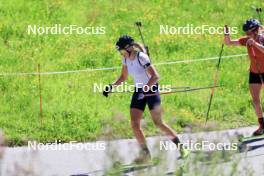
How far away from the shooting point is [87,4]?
20562 millimetres

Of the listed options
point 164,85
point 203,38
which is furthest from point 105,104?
point 203,38

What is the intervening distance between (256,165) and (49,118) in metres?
4.00

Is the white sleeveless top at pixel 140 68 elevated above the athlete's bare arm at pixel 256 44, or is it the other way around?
the athlete's bare arm at pixel 256 44

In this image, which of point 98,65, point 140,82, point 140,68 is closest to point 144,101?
point 140,82

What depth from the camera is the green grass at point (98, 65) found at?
13.1 meters

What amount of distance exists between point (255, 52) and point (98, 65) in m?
5.17

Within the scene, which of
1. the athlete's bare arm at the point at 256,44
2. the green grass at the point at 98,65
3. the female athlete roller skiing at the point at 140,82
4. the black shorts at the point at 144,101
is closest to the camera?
the female athlete roller skiing at the point at 140,82

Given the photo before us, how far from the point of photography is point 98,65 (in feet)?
53.5

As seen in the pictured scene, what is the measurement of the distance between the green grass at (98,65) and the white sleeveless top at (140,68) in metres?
0.56

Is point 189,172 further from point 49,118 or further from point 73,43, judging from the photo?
point 73,43

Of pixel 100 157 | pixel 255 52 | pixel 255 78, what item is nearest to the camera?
pixel 100 157

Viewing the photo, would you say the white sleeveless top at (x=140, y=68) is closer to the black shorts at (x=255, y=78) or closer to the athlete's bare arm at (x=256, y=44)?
the athlete's bare arm at (x=256, y=44)

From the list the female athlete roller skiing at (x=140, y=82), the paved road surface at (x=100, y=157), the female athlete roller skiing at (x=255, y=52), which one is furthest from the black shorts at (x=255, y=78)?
the female athlete roller skiing at (x=140, y=82)

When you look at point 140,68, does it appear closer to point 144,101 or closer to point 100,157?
point 144,101
